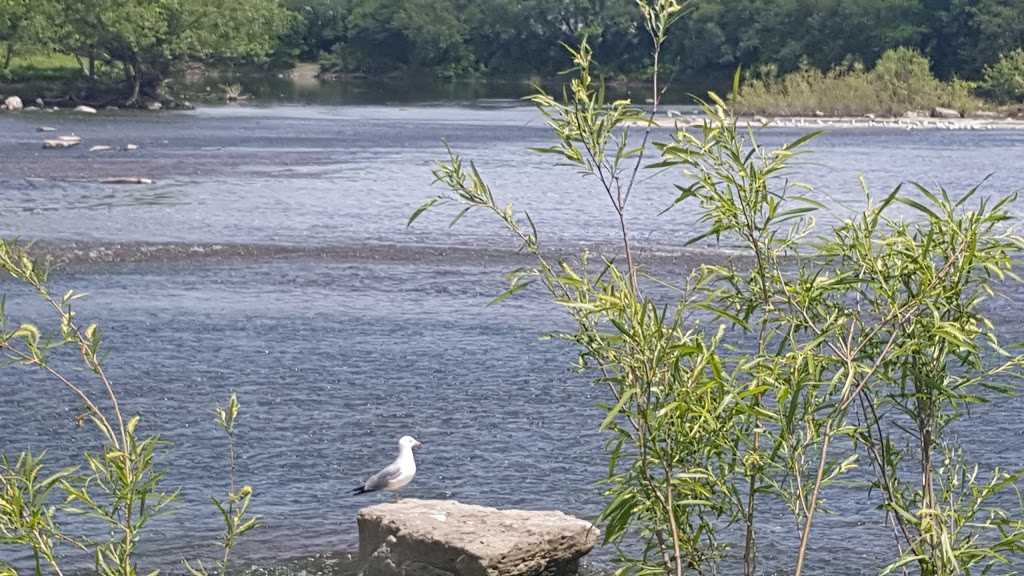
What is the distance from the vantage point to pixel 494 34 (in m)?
116

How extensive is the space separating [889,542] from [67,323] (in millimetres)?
6443

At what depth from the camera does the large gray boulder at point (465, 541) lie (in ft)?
26.6

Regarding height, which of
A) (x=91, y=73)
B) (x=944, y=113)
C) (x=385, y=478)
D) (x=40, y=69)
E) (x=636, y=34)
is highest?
(x=636, y=34)

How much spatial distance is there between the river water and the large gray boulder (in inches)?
32.7

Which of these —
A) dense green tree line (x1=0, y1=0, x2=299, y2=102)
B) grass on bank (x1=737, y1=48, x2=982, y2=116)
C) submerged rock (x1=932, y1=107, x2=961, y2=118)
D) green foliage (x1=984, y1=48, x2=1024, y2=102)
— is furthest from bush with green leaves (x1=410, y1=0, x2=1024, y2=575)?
green foliage (x1=984, y1=48, x2=1024, y2=102)

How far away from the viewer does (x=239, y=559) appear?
30.3 ft

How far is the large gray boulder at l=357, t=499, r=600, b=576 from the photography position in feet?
26.6

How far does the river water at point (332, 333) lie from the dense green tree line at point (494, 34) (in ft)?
20.1

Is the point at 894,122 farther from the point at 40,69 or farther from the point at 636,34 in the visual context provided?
the point at 636,34

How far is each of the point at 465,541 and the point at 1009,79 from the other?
63.6 meters

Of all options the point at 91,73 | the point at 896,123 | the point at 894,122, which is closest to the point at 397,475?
the point at 896,123

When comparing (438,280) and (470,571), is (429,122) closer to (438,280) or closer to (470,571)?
(438,280)

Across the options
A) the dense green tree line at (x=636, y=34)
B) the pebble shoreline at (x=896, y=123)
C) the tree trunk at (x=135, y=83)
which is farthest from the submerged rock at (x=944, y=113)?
the tree trunk at (x=135, y=83)

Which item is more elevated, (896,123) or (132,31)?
(132,31)
